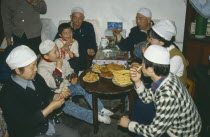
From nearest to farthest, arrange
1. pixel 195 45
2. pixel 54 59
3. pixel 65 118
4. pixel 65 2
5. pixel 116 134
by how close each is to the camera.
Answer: pixel 54 59 → pixel 116 134 → pixel 65 118 → pixel 195 45 → pixel 65 2

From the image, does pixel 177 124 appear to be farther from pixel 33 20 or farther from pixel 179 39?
pixel 33 20

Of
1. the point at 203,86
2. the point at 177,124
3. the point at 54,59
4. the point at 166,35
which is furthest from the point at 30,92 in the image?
the point at 203,86

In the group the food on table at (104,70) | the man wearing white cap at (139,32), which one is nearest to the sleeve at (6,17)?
the man wearing white cap at (139,32)

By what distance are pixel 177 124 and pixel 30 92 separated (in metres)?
1.87

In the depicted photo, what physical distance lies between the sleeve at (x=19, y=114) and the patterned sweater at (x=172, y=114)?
120cm

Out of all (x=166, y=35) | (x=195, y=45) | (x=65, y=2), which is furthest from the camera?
(x=65, y=2)

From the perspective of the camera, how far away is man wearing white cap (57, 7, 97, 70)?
16.8ft

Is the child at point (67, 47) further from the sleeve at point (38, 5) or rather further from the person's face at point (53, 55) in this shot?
the sleeve at point (38, 5)

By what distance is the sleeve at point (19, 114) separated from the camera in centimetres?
229

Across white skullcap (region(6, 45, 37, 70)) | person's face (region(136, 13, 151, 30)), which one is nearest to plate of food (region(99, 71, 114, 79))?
white skullcap (region(6, 45, 37, 70))

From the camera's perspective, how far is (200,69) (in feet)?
12.4

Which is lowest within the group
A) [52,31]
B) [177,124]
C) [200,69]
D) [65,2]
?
[177,124]

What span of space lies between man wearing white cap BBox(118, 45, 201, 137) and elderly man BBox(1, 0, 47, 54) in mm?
3891

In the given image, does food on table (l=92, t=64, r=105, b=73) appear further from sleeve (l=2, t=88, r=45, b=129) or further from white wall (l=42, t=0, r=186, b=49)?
white wall (l=42, t=0, r=186, b=49)
